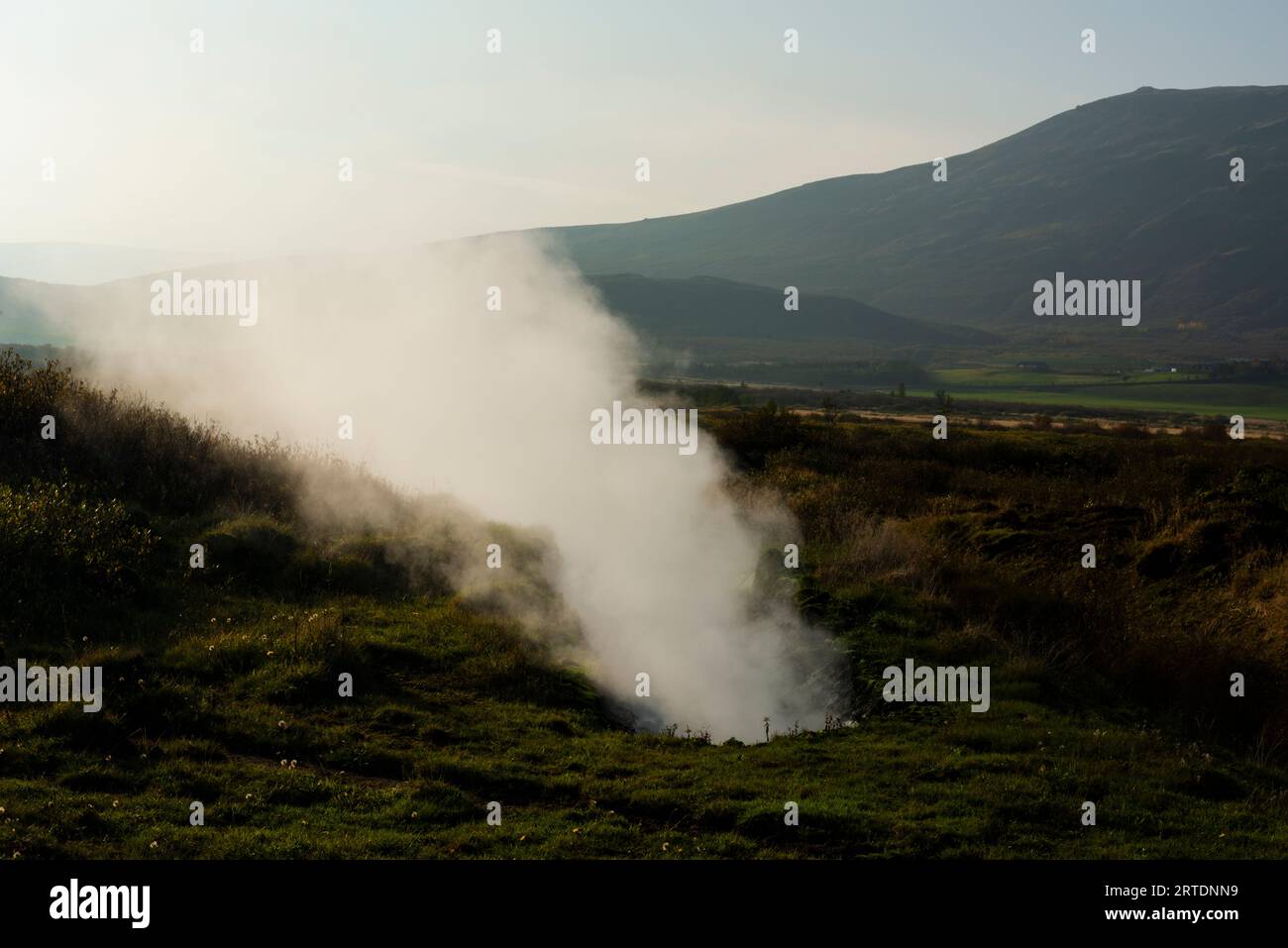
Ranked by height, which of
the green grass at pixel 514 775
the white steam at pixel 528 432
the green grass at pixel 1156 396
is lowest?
the green grass at pixel 514 775

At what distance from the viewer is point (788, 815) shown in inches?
367

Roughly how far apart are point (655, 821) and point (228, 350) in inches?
1052

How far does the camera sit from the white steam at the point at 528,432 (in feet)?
50.9

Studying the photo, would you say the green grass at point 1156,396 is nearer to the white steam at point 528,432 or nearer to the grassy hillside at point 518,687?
the white steam at point 528,432

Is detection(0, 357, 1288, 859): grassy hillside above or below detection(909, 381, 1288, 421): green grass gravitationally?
below

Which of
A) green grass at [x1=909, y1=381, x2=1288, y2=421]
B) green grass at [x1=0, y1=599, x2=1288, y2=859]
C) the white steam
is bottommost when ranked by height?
green grass at [x1=0, y1=599, x2=1288, y2=859]

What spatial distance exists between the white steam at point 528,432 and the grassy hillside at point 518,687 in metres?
1.00

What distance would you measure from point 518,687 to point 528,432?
15.9 m

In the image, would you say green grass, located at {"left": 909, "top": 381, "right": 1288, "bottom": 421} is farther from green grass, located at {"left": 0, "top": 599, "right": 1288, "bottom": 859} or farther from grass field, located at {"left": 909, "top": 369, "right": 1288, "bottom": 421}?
green grass, located at {"left": 0, "top": 599, "right": 1288, "bottom": 859}

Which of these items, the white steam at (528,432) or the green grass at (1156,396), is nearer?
the white steam at (528,432)

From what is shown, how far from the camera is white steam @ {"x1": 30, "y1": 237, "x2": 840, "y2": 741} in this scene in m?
15.5

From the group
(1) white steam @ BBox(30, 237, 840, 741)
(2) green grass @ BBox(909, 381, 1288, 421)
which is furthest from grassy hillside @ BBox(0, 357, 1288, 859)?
(2) green grass @ BBox(909, 381, 1288, 421)

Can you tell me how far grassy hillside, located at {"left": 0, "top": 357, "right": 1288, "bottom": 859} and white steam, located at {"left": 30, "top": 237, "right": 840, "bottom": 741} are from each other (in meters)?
1.00

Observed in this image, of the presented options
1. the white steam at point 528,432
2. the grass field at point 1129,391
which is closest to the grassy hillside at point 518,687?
the white steam at point 528,432
